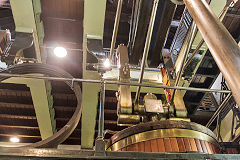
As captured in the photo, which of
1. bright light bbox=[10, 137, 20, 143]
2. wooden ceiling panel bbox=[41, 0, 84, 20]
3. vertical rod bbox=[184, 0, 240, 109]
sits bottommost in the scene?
vertical rod bbox=[184, 0, 240, 109]

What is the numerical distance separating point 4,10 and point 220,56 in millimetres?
Result: 6362

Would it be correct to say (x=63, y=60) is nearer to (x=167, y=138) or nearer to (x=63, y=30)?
(x=63, y=30)

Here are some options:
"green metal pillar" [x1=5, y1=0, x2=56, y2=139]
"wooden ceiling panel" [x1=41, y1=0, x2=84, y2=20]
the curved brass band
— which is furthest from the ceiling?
the curved brass band

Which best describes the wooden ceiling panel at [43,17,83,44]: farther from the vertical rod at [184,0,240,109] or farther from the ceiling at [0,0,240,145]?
the vertical rod at [184,0,240,109]

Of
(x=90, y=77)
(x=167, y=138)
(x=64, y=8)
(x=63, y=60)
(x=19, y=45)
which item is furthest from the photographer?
(x=63, y=60)

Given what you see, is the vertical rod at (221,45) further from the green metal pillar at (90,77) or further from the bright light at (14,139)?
the bright light at (14,139)

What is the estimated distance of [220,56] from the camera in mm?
1512

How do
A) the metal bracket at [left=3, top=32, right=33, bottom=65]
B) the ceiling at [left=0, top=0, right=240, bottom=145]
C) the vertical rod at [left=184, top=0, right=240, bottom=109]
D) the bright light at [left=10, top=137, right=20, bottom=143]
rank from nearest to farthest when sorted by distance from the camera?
the vertical rod at [left=184, top=0, right=240, bottom=109]
the metal bracket at [left=3, top=32, right=33, bottom=65]
the ceiling at [left=0, top=0, right=240, bottom=145]
the bright light at [left=10, top=137, right=20, bottom=143]

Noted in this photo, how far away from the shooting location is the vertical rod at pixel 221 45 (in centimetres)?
137

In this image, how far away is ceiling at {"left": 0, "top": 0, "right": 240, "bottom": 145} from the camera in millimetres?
5734

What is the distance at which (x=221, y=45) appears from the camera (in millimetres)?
1544

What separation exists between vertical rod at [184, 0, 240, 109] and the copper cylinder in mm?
1634

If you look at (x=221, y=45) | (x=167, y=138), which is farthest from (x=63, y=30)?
(x=221, y=45)

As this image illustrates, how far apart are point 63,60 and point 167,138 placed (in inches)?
170
